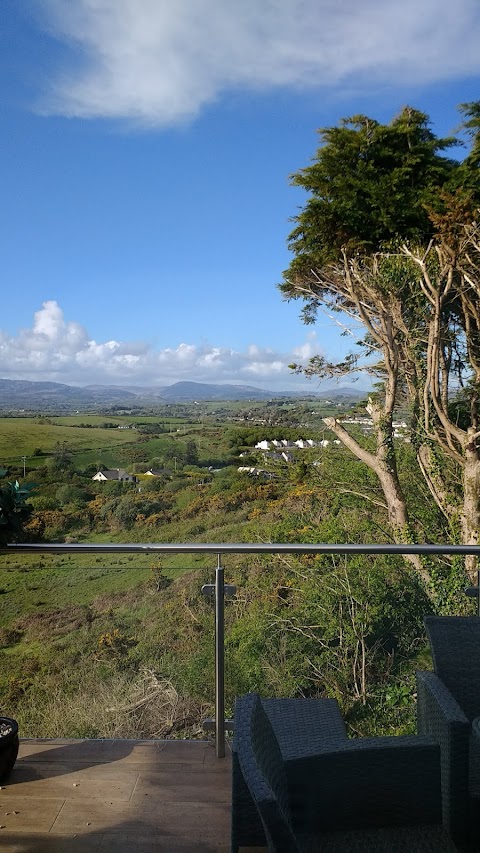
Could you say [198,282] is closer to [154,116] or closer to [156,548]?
[154,116]

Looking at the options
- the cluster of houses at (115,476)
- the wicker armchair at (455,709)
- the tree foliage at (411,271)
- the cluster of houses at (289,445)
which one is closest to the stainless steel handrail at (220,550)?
the wicker armchair at (455,709)

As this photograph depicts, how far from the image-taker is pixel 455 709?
1.91 m

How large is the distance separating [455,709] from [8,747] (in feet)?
6.13

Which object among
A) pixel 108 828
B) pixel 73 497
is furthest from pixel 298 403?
pixel 108 828

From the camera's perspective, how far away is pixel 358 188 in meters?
11.1

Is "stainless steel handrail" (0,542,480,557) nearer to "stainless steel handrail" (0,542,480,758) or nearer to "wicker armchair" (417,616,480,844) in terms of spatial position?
"stainless steel handrail" (0,542,480,758)

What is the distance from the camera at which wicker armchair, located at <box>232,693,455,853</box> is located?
1.64 meters

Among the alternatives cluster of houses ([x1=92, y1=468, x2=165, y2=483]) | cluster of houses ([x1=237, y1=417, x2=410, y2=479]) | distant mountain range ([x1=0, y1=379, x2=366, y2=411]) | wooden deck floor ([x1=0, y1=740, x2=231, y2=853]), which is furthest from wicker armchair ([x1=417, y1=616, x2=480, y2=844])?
cluster of houses ([x1=92, y1=468, x2=165, y2=483])

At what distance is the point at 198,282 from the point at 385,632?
17507mm

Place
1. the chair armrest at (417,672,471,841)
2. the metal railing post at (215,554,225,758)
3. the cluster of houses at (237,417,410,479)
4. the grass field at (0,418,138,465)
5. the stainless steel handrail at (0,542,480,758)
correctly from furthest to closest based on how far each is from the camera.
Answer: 1. the grass field at (0,418,138,465)
2. the cluster of houses at (237,417,410,479)
3. the metal railing post at (215,554,225,758)
4. the stainless steel handrail at (0,542,480,758)
5. the chair armrest at (417,672,471,841)

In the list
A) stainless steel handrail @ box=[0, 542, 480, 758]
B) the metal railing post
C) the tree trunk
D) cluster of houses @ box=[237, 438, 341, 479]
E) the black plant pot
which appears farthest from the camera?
cluster of houses @ box=[237, 438, 341, 479]

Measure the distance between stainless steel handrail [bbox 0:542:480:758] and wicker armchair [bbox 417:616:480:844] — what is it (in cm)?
58

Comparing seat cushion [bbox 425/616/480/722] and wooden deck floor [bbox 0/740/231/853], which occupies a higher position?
seat cushion [bbox 425/616/480/722]

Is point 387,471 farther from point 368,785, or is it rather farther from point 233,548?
point 368,785
